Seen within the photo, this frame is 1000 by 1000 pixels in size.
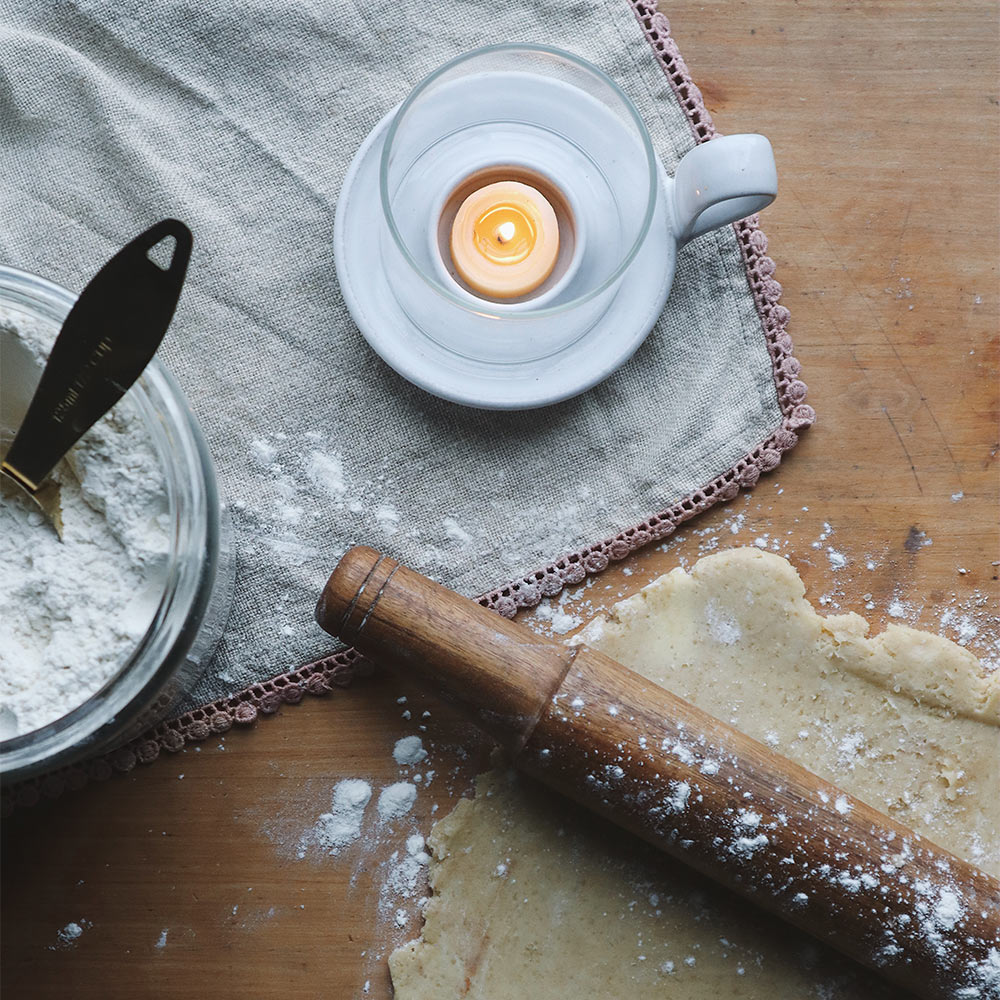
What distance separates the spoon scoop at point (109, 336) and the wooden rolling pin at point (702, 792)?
0.27 metres

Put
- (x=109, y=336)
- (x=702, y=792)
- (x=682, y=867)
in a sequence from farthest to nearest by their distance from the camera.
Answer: (x=682, y=867), (x=702, y=792), (x=109, y=336)

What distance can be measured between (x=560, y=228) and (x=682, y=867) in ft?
2.30

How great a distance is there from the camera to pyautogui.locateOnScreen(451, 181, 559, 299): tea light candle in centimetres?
102

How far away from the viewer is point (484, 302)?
1017mm

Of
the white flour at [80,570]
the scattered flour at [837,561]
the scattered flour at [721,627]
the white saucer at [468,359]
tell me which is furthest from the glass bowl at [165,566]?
the scattered flour at [837,561]

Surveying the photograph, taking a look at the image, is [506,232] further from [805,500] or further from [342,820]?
[342,820]

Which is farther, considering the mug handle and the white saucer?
the white saucer

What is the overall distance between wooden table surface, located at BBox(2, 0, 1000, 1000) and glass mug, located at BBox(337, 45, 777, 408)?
182 millimetres

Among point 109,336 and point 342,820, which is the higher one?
point 109,336

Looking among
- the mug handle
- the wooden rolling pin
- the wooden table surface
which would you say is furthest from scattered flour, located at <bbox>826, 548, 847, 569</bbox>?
the mug handle

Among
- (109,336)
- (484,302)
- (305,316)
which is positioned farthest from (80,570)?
(484,302)

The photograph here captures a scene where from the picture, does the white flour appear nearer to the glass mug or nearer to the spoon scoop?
the spoon scoop

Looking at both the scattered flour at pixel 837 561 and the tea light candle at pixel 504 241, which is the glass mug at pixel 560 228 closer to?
the tea light candle at pixel 504 241

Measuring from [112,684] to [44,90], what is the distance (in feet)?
2.18
